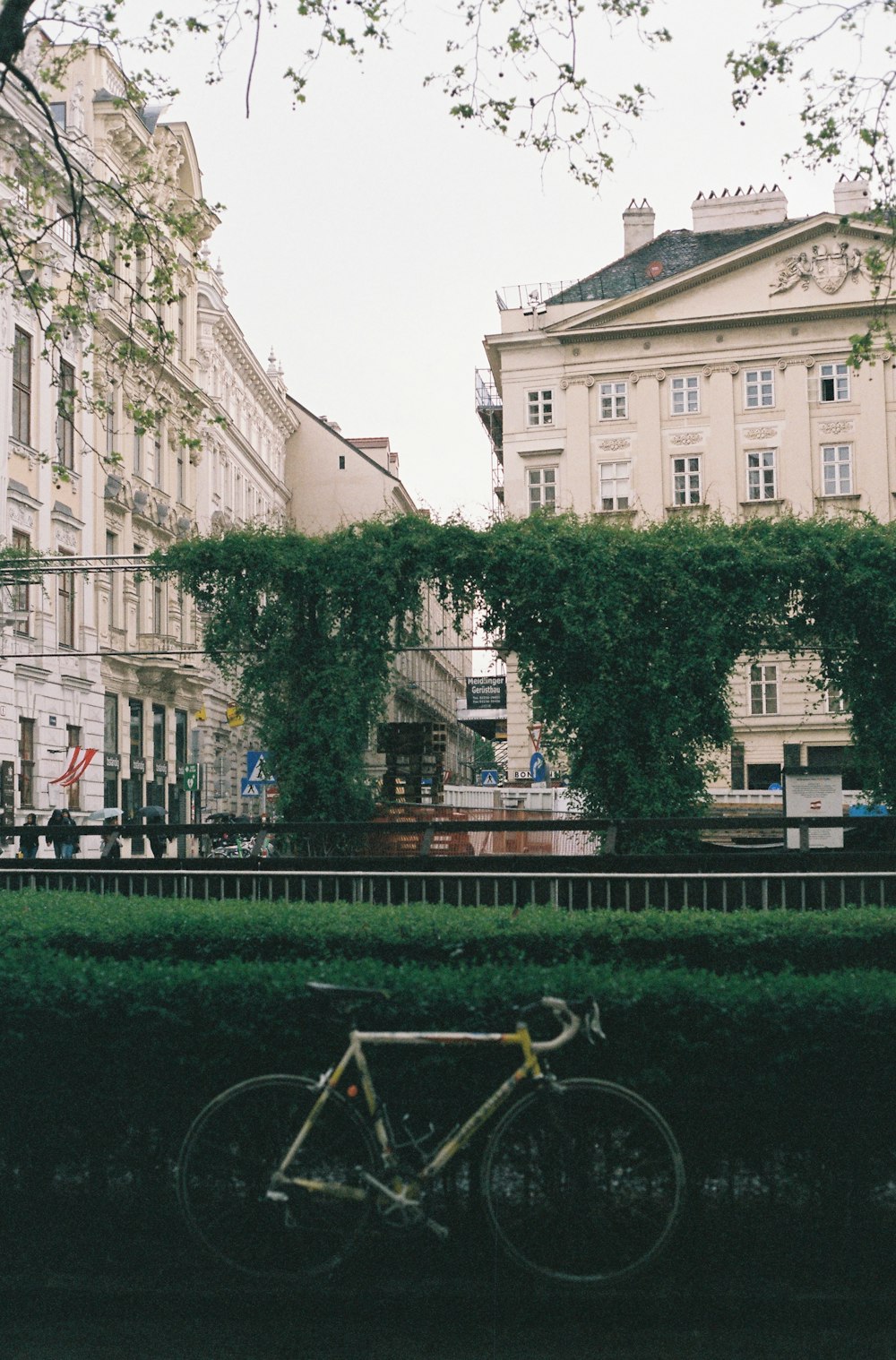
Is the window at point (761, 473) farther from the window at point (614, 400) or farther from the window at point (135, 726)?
the window at point (135, 726)

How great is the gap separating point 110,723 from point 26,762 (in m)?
8.15

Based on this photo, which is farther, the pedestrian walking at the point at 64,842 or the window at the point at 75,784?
the window at the point at 75,784

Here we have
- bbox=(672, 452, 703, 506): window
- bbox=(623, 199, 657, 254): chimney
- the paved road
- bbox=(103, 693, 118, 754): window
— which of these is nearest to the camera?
the paved road

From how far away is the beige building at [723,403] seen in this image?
2126 inches

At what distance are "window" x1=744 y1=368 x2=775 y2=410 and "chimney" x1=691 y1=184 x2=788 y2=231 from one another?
10.6 m

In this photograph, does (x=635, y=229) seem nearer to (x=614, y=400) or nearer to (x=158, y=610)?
(x=614, y=400)

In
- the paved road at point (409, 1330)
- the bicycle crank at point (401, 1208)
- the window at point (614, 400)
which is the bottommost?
the paved road at point (409, 1330)

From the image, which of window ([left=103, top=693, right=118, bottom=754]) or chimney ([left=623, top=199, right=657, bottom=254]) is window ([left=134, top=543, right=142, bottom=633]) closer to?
window ([left=103, top=693, right=118, bottom=754])

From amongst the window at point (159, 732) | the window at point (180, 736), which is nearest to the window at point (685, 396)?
the window at point (180, 736)

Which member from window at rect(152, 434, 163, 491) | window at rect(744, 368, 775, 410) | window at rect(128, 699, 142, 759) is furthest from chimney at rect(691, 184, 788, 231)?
window at rect(128, 699, 142, 759)

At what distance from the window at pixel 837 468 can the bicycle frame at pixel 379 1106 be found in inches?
2065

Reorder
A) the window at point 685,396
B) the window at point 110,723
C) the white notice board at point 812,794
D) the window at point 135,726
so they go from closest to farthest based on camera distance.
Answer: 1. the white notice board at point 812,794
2. the window at point 110,723
3. the window at point 135,726
4. the window at point 685,396

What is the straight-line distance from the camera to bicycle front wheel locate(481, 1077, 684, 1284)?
5359 mm

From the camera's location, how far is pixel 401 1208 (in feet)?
17.5
